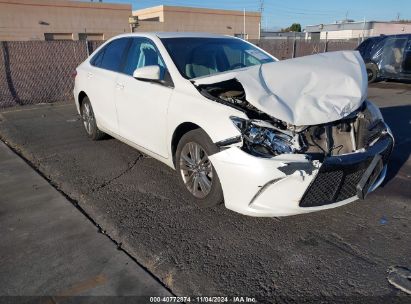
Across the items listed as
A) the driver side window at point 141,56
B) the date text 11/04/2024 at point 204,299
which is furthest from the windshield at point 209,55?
the date text 11/04/2024 at point 204,299

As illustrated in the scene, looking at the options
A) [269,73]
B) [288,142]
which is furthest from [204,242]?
[269,73]

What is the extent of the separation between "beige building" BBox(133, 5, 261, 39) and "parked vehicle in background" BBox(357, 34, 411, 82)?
2667cm

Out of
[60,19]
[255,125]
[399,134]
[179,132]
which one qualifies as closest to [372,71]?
[399,134]

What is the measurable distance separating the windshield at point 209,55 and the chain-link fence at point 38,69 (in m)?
7.52

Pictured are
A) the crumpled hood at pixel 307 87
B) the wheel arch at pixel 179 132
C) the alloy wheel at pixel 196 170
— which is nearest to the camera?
the crumpled hood at pixel 307 87

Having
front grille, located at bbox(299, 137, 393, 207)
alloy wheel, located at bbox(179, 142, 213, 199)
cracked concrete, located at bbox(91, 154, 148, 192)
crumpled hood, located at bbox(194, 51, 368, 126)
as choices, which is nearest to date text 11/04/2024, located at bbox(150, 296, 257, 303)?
front grille, located at bbox(299, 137, 393, 207)

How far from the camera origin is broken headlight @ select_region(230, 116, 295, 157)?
305 cm

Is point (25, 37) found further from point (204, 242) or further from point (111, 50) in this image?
point (204, 242)

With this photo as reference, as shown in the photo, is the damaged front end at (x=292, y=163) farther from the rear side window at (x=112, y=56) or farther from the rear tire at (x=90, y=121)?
the rear tire at (x=90, y=121)

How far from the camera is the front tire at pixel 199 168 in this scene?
3.41 m

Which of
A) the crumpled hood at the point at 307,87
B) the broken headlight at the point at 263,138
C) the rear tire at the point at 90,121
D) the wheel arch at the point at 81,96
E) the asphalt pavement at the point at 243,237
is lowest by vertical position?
the asphalt pavement at the point at 243,237

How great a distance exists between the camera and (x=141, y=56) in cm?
466

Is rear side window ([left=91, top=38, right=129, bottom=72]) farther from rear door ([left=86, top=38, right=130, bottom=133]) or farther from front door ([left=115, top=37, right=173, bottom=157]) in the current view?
front door ([left=115, top=37, right=173, bottom=157])

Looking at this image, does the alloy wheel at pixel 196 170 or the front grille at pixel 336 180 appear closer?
the front grille at pixel 336 180
